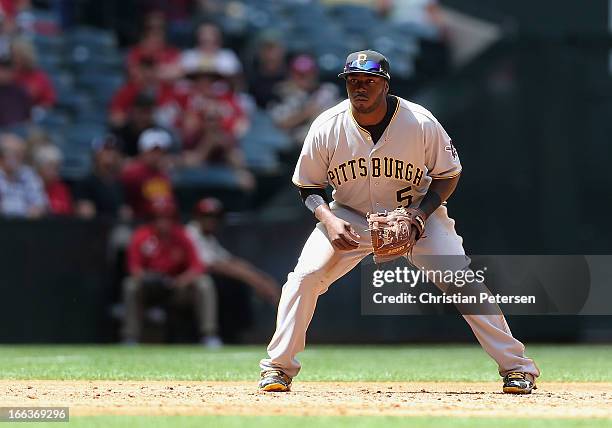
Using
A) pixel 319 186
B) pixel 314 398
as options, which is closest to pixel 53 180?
pixel 319 186

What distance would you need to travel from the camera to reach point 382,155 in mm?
6699

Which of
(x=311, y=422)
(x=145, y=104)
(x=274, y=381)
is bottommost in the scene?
(x=311, y=422)

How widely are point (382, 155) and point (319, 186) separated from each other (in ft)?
1.41

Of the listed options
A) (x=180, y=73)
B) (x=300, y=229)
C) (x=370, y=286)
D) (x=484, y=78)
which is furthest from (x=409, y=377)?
(x=180, y=73)

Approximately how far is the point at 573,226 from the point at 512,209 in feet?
2.11

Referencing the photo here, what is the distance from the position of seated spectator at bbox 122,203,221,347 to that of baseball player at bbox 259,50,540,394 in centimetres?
570

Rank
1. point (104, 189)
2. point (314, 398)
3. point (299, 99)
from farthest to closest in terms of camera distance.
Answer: point (299, 99) < point (104, 189) < point (314, 398)

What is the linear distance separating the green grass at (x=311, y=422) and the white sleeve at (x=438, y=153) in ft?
5.68

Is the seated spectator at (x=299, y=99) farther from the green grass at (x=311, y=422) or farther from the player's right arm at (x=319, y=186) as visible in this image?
the green grass at (x=311, y=422)

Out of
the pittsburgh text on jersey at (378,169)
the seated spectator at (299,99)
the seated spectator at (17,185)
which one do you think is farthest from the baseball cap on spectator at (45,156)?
the pittsburgh text on jersey at (378,169)

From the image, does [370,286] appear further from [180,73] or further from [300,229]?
[180,73]

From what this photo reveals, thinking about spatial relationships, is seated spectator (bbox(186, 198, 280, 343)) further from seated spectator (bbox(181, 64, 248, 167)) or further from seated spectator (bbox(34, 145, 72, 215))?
seated spectator (bbox(34, 145, 72, 215))

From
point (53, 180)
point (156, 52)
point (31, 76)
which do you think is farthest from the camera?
point (156, 52)

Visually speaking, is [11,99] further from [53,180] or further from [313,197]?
[313,197]
